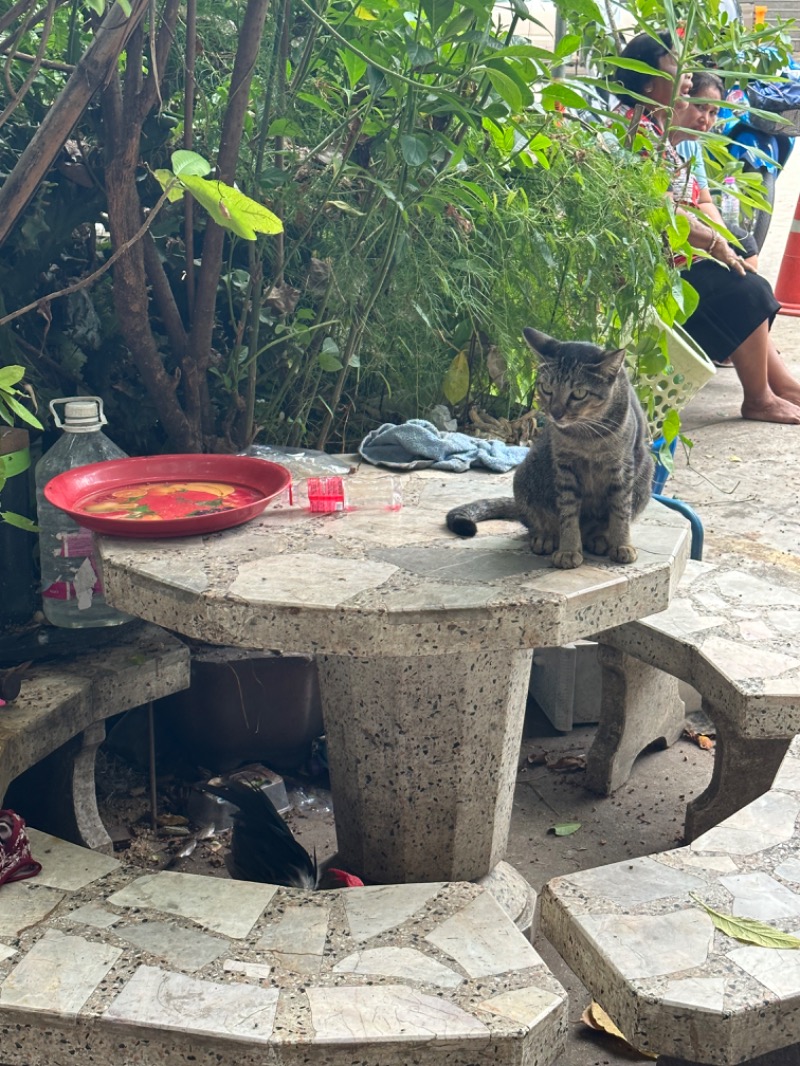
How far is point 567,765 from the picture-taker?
353cm

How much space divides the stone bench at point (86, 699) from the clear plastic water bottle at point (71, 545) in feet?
0.44

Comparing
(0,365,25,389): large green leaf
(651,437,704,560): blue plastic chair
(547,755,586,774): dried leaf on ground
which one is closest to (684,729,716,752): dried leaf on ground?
(547,755,586,774): dried leaf on ground

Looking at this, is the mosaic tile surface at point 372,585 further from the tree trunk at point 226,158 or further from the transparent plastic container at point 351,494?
the tree trunk at point 226,158

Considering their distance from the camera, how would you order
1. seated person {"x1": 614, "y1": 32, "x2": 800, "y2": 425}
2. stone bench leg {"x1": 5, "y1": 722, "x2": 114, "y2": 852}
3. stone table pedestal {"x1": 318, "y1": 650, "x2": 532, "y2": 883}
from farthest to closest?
seated person {"x1": 614, "y1": 32, "x2": 800, "y2": 425}, stone bench leg {"x1": 5, "y1": 722, "x2": 114, "y2": 852}, stone table pedestal {"x1": 318, "y1": 650, "x2": 532, "y2": 883}

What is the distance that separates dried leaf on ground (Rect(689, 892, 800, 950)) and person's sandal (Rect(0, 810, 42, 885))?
131 cm

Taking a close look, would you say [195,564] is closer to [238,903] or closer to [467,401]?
[238,903]

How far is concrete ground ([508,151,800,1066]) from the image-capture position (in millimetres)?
3025

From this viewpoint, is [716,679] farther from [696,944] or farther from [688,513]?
[696,944]

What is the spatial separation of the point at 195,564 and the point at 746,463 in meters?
4.21

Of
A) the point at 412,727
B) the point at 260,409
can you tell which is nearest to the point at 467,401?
the point at 260,409

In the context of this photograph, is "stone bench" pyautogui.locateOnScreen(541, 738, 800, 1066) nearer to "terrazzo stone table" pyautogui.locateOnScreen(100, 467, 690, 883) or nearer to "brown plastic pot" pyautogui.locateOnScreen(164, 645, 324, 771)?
"terrazzo stone table" pyautogui.locateOnScreen(100, 467, 690, 883)

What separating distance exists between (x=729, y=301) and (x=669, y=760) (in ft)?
10.9

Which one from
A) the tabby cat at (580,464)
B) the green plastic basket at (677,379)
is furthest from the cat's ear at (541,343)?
the green plastic basket at (677,379)

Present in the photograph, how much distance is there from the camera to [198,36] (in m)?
3.35
